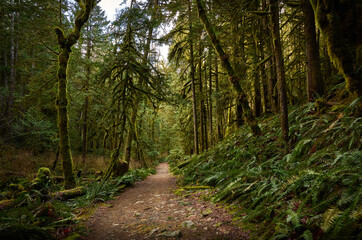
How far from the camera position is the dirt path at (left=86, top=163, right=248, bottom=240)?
108 inches

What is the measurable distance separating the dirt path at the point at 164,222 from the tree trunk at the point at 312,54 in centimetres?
500

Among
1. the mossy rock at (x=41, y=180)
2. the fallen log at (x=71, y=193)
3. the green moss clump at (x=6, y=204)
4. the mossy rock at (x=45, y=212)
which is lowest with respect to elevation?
the fallen log at (x=71, y=193)

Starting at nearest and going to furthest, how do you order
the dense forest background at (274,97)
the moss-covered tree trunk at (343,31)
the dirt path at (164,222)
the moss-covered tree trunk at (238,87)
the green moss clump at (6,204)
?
the moss-covered tree trunk at (343,31), the dense forest background at (274,97), the dirt path at (164,222), the green moss clump at (6,204), the moss-covered tree trunk at (238,87)

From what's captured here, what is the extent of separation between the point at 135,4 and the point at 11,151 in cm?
1555

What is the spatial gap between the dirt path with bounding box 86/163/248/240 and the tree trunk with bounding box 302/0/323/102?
500 centimetres

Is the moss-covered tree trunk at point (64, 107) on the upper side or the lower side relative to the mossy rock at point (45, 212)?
upper

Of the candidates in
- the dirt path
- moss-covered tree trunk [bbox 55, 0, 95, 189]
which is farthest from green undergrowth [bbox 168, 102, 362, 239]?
moss-covered tree trunk [bbox 55, 0, 95, 189]

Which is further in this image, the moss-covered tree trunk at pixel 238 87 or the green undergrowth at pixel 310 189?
the moss-covered tree trunk at pixel 238 87

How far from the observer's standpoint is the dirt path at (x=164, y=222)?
108 inches

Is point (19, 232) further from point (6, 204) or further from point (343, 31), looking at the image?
point (343, 31)

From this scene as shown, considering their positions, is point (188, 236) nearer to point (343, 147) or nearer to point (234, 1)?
point (343, 147)

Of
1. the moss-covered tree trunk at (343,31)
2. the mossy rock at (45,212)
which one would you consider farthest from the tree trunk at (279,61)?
the mossy rock at (45,212)

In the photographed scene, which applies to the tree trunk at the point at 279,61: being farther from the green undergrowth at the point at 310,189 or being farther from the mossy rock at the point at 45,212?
the mossy rock at the point at 45,212

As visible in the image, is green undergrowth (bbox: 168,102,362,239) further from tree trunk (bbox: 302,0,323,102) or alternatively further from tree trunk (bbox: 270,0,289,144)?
tree trunk (bbox: 302,0,323,102)
